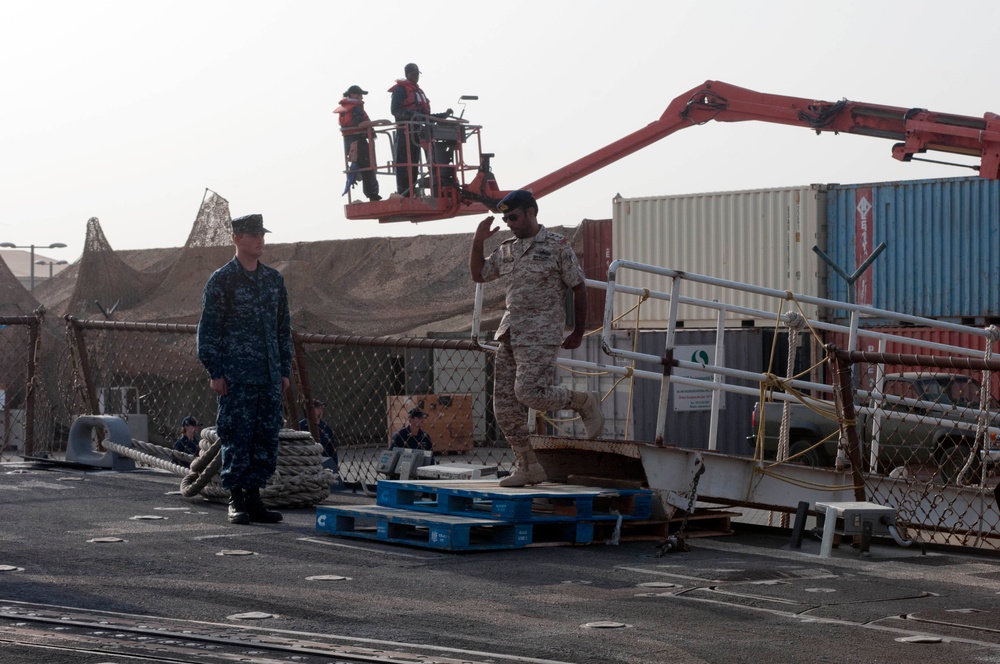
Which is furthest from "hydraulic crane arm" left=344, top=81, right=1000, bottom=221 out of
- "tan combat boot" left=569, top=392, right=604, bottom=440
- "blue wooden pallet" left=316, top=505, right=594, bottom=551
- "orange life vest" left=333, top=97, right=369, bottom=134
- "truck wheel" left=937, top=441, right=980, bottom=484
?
"blue wooden pallet" left=316, top=505, right=594, bottom=551

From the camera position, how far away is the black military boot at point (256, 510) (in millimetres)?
8609

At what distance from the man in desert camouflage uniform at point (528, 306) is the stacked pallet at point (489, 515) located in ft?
1.26

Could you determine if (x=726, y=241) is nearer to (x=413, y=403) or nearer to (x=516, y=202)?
(x=413, y=403)

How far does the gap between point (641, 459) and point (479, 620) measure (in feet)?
10.3

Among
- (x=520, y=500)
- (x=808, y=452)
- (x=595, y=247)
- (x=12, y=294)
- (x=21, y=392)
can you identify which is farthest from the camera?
(x=595, y=247)

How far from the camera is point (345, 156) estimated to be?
1892 centimetres

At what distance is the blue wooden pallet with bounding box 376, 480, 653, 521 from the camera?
7852mm

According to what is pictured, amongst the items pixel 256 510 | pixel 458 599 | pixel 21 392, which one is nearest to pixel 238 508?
pixel 256 510

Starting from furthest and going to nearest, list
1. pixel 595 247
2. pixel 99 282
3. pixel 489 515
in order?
pixel 595 247 → pixel 99 282 → pixel 489 515

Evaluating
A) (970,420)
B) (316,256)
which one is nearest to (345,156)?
(970,420)

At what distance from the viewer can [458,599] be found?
6.03m

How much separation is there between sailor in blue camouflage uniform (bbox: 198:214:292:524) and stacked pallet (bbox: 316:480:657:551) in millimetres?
647

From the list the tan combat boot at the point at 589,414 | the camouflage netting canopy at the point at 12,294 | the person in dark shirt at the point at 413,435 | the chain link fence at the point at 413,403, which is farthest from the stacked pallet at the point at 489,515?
the camouflage netting canopy at the point at 12,294

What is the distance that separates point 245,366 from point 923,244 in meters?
18.7
